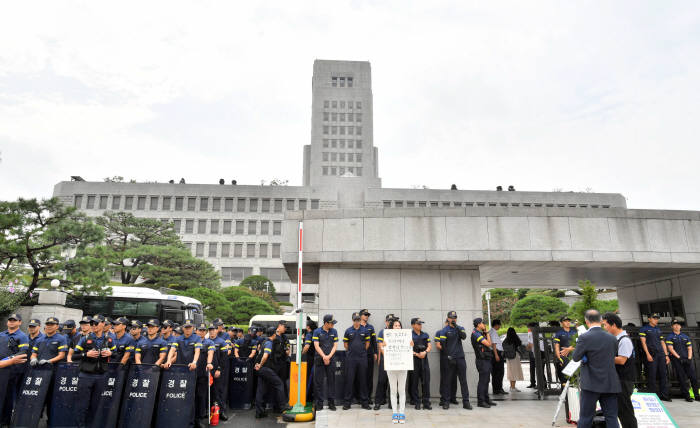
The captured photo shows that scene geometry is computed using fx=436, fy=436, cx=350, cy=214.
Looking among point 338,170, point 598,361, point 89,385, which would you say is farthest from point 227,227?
point 598,361

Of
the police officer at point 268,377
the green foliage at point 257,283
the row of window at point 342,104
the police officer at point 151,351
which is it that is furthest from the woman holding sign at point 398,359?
the row of window at point 342,104

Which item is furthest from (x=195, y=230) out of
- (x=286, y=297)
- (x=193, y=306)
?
(x=193, y=306)

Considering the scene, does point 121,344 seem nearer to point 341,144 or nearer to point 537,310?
point 537,310

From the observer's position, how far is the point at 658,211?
1151 centimetres

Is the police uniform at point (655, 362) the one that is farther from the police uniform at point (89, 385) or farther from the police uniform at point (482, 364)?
the police uniform at point (89, 385)

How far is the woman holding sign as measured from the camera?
27.6ft

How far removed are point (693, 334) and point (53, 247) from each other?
73.3ft

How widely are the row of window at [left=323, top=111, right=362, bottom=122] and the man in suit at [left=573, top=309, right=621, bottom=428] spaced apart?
7983cm

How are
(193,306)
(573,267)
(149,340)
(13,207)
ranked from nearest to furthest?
(149,340), (573,267), (13,207), (193,306)

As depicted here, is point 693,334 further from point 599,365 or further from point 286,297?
point 286,297

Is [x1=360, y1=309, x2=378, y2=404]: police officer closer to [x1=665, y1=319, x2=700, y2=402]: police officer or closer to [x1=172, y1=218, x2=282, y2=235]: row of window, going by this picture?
[x1=665, y1=319, x2=700, y2=402]: police officer

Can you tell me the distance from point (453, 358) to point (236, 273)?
60.0 m

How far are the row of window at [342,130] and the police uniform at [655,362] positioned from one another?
245 feet

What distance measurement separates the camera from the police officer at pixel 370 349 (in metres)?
9.78
